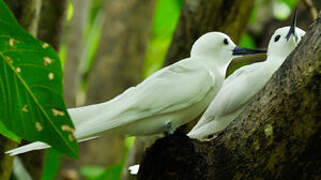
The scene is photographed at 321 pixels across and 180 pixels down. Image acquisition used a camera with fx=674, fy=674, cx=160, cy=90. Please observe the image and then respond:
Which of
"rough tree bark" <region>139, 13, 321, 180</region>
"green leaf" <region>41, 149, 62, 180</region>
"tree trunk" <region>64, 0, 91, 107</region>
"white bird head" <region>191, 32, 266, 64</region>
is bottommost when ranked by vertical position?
"green leaf" <region>41, 149, 62, 180</region>

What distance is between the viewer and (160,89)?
2.32 metres

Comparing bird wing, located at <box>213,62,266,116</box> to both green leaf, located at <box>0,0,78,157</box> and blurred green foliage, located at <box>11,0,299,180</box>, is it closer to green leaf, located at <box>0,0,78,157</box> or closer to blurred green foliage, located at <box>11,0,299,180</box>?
green leaf, located at <box>0,0,78,157</box>

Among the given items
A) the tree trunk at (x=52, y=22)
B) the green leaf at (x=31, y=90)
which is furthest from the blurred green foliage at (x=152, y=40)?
the green leaf at (x=31, y=90)

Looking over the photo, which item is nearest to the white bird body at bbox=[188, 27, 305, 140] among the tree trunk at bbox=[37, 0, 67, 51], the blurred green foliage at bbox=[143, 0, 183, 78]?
the tree trunk at bbox=[37, 0, 67, 51]

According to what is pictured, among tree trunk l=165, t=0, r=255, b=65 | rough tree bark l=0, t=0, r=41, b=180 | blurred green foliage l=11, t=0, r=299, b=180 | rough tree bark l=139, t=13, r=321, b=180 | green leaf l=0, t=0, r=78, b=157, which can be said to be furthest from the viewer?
blurred green foliage l=11, t=0, r=299, b=180

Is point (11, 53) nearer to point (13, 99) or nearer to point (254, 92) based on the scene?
point (13, 99)

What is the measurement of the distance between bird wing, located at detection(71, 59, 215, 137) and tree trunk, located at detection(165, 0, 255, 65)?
117cm

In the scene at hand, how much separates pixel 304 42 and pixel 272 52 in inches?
15.8

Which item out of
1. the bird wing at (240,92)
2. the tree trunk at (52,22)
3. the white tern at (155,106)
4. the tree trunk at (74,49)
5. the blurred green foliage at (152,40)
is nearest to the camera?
the white tern at (155,106)

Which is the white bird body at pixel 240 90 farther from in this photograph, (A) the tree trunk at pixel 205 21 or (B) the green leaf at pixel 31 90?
(A) the tree trunk at pixel 205 21

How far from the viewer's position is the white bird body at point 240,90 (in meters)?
2.41

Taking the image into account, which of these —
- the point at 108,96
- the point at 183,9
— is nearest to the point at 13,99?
the point at 183,9

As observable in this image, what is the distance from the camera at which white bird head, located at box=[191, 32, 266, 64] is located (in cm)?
247

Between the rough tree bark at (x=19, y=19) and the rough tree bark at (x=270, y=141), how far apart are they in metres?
0.95
